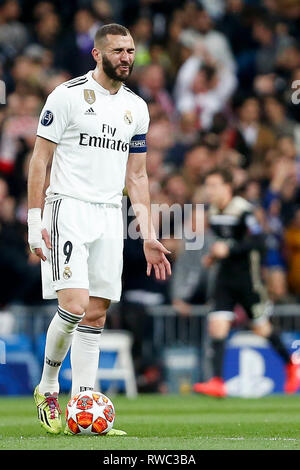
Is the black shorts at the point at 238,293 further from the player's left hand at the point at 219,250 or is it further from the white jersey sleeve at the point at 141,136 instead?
the white jersey sleeve at the point at 141,136

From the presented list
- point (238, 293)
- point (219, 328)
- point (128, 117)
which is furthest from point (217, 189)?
point (128, 117)

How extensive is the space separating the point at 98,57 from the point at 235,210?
510 centimetres

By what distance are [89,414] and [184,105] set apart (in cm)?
1061

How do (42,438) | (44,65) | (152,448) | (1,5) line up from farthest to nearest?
1. (1,5)
2. (44,65)
3. (42,438)
4. (152,448)

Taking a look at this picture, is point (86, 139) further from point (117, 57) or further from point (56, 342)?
point (56, 342)

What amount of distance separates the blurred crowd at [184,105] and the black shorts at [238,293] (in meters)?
1.03

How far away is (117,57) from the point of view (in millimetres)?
8320

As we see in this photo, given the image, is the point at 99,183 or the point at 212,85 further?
the point at 212,85

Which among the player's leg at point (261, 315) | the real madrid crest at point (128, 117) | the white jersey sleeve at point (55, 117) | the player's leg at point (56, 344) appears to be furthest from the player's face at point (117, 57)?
the player's leg at point (261, 315)

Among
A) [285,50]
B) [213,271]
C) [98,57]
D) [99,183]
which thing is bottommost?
[213,271]

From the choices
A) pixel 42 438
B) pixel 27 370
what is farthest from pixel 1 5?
pixel 42 438

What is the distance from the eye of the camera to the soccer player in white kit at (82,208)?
8.09m

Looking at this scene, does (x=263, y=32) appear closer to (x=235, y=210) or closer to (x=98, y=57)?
(x=235, y=210)

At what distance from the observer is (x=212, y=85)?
711 inches
